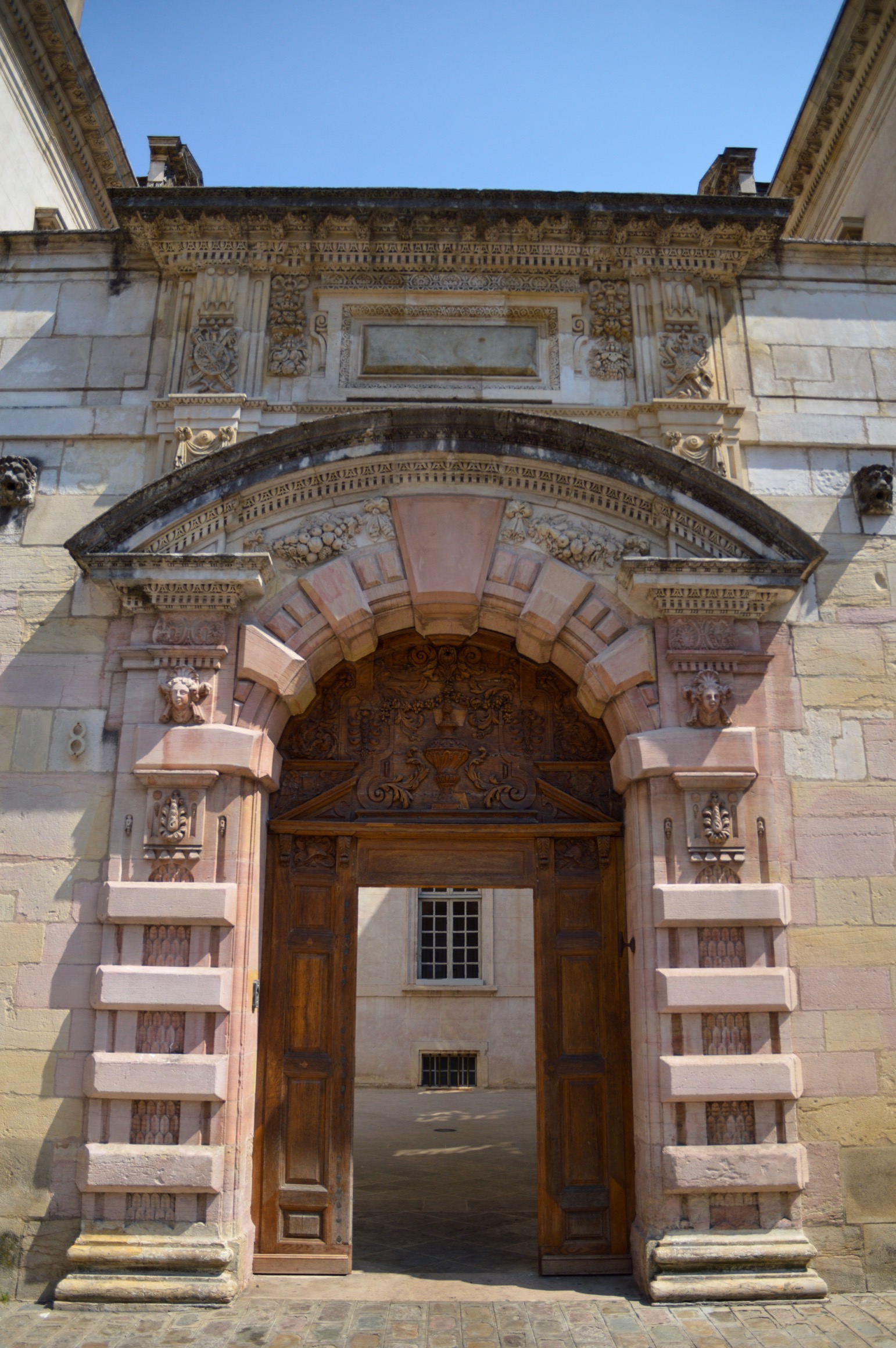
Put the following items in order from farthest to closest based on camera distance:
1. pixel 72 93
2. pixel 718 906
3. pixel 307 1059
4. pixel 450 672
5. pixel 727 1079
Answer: pixel 72 93 → pixel 450 672 → pixel 307 1059 → pixel 718 906 → pixel 727 1079

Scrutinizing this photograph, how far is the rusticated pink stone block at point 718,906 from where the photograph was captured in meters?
5.88

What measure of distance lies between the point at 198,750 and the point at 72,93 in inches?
291

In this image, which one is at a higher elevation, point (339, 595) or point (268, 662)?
point (339, 595)

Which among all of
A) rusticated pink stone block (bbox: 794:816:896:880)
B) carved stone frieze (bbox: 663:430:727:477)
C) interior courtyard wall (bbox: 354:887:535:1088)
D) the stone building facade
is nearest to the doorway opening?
interior courtyard wall (bbox: 354:887:535:1088)

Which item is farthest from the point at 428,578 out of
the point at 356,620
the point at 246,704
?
the point at 246,704

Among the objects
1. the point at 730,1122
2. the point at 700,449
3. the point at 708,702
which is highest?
the point at 700,449

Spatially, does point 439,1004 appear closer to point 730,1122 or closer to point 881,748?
point 730,1122

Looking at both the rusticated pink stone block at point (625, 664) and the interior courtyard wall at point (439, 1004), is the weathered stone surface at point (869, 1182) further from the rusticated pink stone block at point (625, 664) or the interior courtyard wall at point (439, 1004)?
the interior courtyard wall at point (439, 1004)

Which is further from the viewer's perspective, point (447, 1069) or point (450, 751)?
point (447, 1069)

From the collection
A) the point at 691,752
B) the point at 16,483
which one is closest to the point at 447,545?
the point at 691,752

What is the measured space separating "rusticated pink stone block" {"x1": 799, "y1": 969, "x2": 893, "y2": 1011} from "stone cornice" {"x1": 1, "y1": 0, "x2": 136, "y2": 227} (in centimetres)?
884

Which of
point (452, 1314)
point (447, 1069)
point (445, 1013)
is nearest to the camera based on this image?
point (452, 1314)

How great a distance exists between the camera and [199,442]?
22.5 feet

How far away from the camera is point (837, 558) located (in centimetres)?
677
